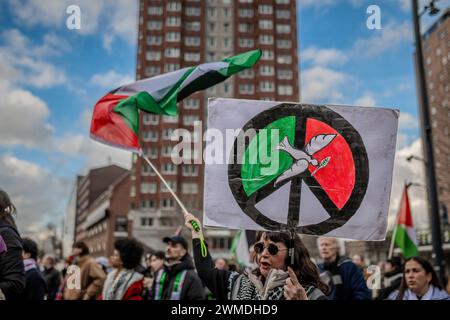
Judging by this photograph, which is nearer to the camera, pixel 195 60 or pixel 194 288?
pixel 194 288

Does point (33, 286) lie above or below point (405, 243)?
below

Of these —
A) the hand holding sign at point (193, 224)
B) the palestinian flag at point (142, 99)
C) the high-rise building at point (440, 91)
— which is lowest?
the hand holding sign at point (193, 224)

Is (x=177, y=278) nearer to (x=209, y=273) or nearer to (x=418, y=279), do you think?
(x=209, y=273)

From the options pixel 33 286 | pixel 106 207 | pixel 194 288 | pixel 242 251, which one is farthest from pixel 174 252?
pixel 106 207

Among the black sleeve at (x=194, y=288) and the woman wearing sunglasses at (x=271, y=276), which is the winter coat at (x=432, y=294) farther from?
the black sleeve at (x=194, y=288)

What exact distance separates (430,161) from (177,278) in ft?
20.2

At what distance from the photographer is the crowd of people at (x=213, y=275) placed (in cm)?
319

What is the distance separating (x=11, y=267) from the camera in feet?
10.6

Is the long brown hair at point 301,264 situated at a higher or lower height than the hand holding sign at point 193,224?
lower

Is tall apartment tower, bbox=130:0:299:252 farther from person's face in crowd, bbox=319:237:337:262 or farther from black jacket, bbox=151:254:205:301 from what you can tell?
person's face in crowd, bbox=319:237:337:262

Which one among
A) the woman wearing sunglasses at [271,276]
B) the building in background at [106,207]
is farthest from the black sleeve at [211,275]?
the building in background at [106,207]

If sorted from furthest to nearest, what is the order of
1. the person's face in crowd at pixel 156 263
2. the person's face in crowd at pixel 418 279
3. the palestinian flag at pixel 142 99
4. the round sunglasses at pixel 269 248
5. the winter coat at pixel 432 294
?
the person's face in crowd at pixel 156 263 → the palestinian flag at pixel 142 99 → the person's face in crowd at pixel 418 279 → the winter coat at pixel 432 294 → the round sunglasses at pixel 269 248

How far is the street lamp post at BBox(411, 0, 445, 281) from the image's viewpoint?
945cm

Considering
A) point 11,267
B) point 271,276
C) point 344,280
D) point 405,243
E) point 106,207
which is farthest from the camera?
point 106,207
